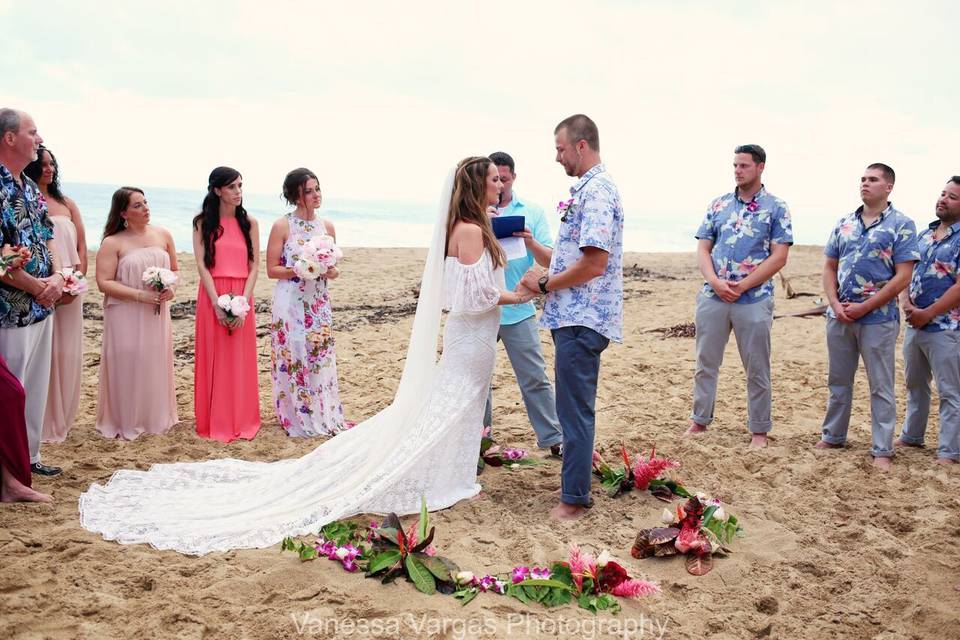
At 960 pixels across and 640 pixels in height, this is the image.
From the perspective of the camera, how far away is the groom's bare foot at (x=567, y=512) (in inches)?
178

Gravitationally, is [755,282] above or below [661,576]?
above

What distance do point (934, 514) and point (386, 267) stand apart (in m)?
13.2

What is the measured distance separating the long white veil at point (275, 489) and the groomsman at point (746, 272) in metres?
2.49

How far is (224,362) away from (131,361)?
70cm

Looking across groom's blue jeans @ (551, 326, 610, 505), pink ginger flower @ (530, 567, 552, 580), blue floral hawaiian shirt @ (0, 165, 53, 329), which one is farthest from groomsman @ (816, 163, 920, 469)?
blue floral hawaiian shirt @ (0, 165, 53, 329)

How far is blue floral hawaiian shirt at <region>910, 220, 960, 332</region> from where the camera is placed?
562 cm

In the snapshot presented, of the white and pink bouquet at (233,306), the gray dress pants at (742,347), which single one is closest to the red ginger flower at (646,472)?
the gray dress pants at (742,347)

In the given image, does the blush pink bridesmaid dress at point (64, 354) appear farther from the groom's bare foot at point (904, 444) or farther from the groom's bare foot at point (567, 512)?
the groom's bare foot at point (904, 444)

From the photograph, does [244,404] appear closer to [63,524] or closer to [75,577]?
[63,524]

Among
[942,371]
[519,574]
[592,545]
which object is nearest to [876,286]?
[942,371]

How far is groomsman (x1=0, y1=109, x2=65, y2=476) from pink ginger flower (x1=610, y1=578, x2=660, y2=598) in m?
3.78

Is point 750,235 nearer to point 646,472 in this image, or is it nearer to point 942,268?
point 942,268

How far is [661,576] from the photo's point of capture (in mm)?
3865

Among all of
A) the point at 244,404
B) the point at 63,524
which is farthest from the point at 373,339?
the point at 63,524
